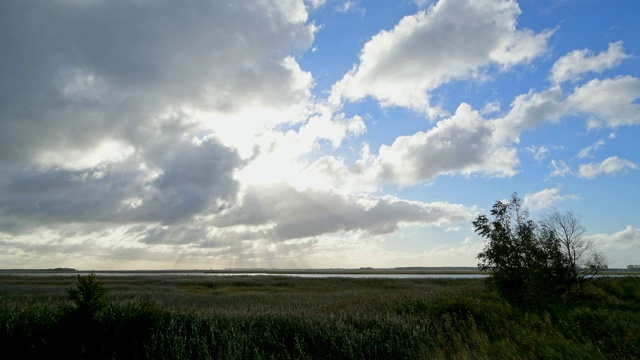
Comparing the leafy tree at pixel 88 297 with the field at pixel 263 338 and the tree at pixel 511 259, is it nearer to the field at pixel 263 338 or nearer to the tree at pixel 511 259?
the field at pixel 263 338

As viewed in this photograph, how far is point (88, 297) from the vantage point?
11.7 metres

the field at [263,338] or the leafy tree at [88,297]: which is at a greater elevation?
the leafy tree at [88,297]

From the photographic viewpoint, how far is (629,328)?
12680mm

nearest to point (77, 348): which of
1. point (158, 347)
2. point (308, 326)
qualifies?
point (158, 347)

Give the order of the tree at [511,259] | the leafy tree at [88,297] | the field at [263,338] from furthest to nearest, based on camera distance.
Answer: the tree at [511,259], the leafy tree at [88,297], the field at [263,338]

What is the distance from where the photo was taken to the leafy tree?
37.0 feet

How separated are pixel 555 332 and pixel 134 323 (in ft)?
43.4

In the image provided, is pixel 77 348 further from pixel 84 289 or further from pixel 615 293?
pixel 615 293

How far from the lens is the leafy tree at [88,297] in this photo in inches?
444

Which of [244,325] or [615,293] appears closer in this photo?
[244,325]

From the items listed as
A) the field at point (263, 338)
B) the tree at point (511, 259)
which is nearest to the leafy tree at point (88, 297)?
the field at point (263, 338)

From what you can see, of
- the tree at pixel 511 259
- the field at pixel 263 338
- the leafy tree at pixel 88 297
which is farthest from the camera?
the tree at pixel 511 259

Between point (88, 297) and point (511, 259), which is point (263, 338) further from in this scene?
point (511, 259)

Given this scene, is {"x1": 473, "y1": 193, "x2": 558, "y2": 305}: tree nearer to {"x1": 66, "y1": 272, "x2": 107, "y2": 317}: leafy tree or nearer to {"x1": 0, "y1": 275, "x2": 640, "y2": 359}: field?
{"x1": 0, "y1": 275, "x2": 640, "y2": 359}: field
